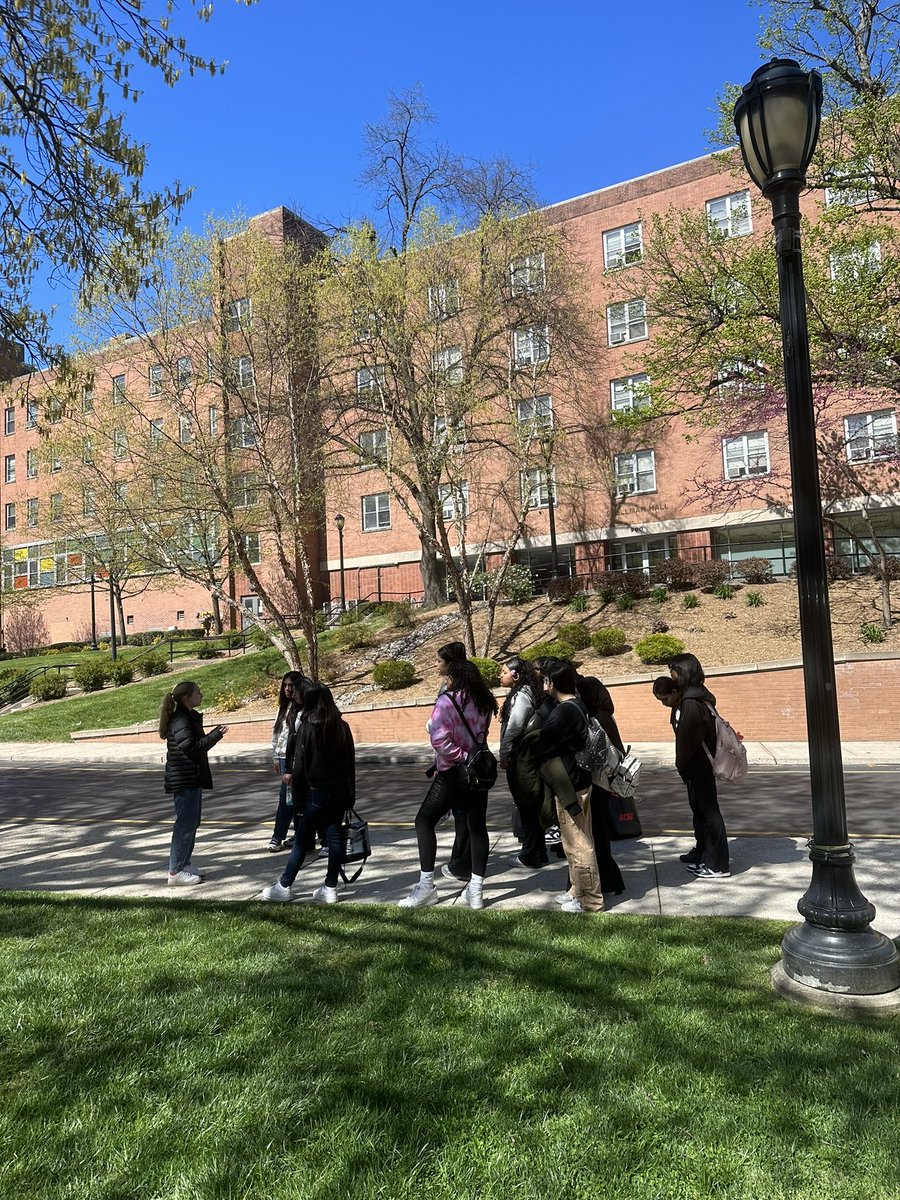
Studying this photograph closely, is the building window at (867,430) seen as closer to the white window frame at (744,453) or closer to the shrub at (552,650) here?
the white window frame at (744,453)

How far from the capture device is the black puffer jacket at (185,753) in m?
6.80

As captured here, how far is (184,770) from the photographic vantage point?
6.82 metres

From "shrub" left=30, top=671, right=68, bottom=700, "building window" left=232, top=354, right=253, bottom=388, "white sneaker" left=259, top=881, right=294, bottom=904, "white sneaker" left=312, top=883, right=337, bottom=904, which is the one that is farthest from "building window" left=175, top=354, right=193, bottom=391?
"white sneaker" left=312, top=883, right=337, bottom=904

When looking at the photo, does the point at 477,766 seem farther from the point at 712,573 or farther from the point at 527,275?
the point at 712,573

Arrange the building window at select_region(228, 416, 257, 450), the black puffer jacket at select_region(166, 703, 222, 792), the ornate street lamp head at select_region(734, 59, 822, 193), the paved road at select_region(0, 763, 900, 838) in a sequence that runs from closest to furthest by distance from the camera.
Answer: the ornate street lamp head at select_region(734, 59, 822, 193) → the black puffer jacket at select_region(166, 703, 222, 792) → the paved road at select_region(0, 763, 900, 838) → the building window at select_region(228, 416, 257, 450)

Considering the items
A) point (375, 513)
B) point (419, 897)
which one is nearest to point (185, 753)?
point (419, 897)

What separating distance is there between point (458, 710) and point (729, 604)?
1921 centimetres

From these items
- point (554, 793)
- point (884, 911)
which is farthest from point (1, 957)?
point (884, 911)

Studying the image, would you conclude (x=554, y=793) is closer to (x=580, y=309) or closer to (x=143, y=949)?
(x=143, y=949)

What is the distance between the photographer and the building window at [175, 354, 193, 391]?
793 inches

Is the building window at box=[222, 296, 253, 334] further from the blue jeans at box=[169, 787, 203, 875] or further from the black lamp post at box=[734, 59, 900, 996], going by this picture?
the black lamp post at box=[734, 59, 900, 996]

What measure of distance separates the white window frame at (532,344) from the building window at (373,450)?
481cm

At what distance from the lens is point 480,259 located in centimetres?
2155

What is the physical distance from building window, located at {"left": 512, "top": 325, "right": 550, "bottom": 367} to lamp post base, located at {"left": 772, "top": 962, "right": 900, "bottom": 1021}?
21158 millimetres
